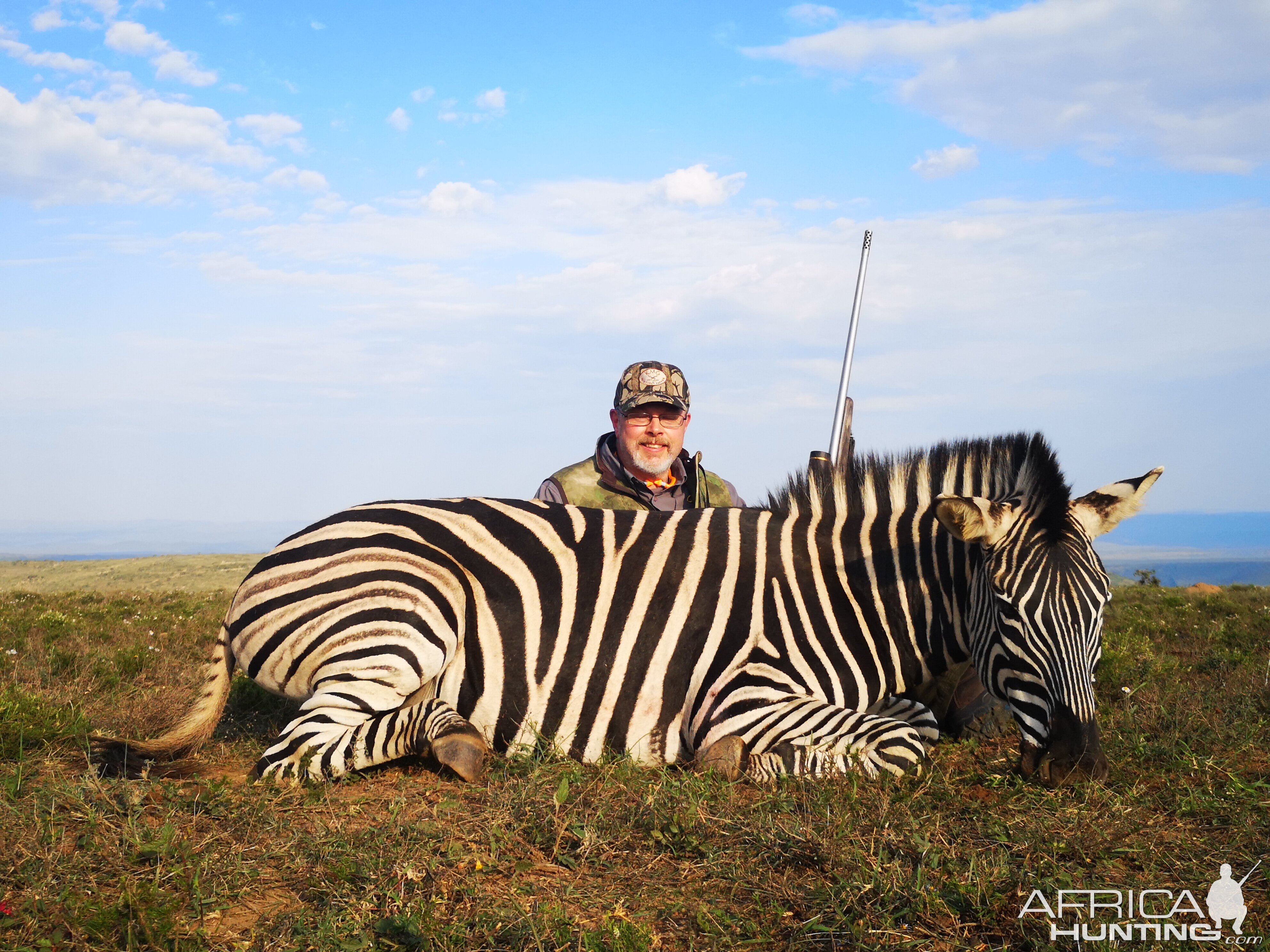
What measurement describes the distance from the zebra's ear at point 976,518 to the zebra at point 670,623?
0.03 feet

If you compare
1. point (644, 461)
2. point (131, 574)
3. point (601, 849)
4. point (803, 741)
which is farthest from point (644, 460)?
point (131, 574)

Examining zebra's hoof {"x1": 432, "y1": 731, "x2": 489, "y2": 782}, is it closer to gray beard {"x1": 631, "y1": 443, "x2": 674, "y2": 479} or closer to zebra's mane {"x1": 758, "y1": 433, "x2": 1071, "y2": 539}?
zebra's mane {"x1": 758, "y1": 433, "x2": 1071, "y2": 539}

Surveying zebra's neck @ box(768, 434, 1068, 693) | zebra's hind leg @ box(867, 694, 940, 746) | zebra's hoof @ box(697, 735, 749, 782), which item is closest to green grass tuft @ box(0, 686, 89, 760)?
zebra's hoof @ box(697, 735, 749, 782)

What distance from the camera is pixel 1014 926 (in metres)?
2.80

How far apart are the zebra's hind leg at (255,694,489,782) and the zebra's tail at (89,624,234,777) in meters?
0.50

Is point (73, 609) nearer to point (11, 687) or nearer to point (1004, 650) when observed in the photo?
point (11, 687)

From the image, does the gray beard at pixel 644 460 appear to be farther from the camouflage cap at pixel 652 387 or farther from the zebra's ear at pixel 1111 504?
the zebra's ear at pixel 1111 504

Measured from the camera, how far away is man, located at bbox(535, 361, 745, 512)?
7.42 meters

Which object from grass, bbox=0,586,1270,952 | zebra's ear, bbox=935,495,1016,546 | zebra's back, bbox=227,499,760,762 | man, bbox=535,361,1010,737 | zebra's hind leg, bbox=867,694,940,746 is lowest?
grass, bbox=0,586,1270,952

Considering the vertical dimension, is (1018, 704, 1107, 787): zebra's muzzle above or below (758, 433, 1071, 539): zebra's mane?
below

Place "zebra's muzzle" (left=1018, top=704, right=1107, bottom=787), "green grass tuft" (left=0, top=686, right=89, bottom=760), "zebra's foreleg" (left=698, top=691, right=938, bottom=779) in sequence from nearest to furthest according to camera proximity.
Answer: "zebra's muzzle" (left=1018, top=704, right=1107, bottom=787)
"zebra's foreleg" (left=698, top=691, right=938, bottom=779)
"green grass tuft" (left=0, top=686, right=89, bottom=760)

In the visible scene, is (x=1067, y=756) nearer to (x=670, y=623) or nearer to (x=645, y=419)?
(x=670, y=623)

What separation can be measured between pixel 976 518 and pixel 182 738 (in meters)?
3.92

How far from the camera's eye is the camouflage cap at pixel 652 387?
288 inches
